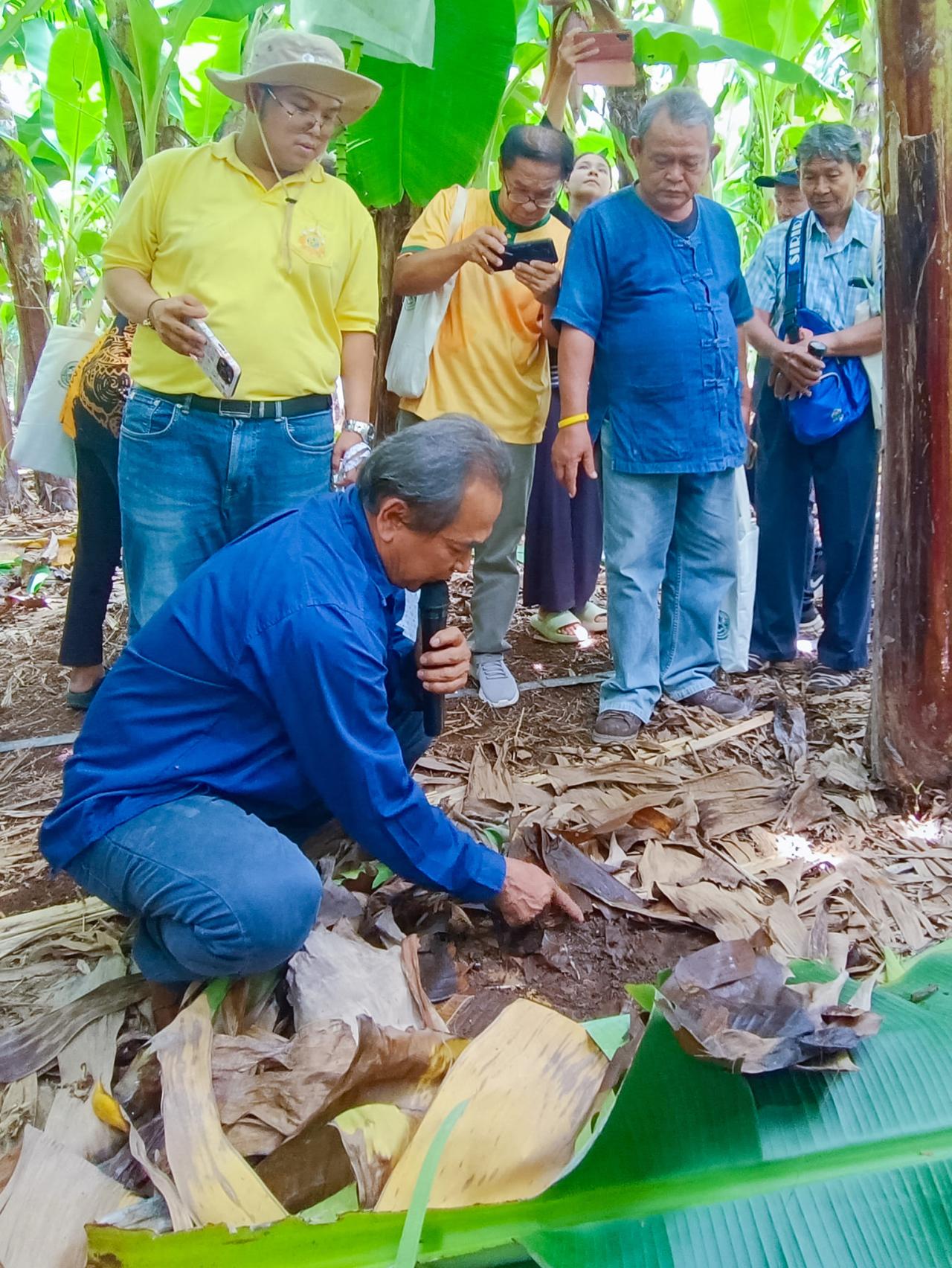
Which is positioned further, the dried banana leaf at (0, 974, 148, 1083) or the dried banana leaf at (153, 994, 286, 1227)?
the dried banana leaf at (0, 974, 148, 1083)

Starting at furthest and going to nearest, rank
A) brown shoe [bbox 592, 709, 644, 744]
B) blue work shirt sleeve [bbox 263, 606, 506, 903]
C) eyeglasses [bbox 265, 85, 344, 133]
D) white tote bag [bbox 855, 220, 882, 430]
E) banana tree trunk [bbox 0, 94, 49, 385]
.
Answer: banana tree trunk [bbox 0, 94, 49, 385] → white tote bag [bbox 855, 220, 882, 430] → brown shoe [bbox 592, 709, 644, 744] → eyeglasses [bbox 265, 85, 344, 133] → blue work shirt sleeve [bbox 263, 606, 506, 903]

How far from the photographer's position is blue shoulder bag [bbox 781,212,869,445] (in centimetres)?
340

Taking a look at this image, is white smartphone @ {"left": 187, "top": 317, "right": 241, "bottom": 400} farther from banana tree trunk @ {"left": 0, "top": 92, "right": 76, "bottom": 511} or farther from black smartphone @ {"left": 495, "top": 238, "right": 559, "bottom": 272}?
banana tree trunk @ {"left": 0, "top": 92, "right": 76, "bottom": 511}

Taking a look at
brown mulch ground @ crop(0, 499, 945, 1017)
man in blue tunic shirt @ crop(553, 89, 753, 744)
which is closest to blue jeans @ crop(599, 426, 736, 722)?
man in blue tunic shirt @ crop(553, 89, 753, 744)

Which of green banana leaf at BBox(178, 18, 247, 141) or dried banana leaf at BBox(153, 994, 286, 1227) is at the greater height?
green banana leaf at BBox(178, 18, 247, 141)

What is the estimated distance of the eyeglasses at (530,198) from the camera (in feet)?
10.3

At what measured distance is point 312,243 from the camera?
254cm

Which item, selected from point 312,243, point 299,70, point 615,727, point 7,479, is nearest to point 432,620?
point 312,243

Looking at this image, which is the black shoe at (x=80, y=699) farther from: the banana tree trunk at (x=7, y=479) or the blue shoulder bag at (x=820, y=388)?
the banana tree trunk at (x=7, y=479)

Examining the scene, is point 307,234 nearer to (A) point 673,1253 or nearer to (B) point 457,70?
(B) point 457,70

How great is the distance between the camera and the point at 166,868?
66.7 inches

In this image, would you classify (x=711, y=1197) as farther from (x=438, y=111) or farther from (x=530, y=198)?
(x=438, y=111)

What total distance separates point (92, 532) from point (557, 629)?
1.91 m

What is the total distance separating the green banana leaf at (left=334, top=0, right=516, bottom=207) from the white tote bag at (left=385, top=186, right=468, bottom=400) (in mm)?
399
